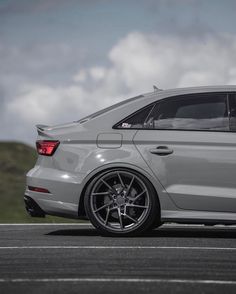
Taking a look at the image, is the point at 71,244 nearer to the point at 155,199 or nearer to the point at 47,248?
the point at 47,248

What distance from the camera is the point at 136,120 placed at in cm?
993

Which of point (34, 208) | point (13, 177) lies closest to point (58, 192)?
point (34, 208)

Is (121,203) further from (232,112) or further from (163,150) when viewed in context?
(232,112)

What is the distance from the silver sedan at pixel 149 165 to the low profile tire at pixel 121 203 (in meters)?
0.01

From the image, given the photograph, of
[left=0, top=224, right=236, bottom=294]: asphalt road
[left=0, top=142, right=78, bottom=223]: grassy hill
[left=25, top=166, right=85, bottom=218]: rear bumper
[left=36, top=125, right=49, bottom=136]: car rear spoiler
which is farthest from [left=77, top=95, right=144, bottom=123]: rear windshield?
[left=0, top=142, right=78, bottom=223]: grassy hill

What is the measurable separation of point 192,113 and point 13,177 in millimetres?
34940

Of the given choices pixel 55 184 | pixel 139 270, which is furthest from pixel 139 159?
pixel 139 270

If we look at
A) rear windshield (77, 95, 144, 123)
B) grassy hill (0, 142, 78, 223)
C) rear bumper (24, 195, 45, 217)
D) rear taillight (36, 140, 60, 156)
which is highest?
rear windshield (77, 95, 144, 123)

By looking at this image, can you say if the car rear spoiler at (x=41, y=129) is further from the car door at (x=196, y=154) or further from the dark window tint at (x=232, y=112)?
→ the dark window tint at (x=232, y=112)

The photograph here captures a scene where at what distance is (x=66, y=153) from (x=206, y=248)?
2245 millimetres

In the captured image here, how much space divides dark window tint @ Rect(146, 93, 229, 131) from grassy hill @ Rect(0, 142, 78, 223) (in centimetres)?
1831

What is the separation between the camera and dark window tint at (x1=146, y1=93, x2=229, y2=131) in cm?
963

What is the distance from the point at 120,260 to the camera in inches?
298

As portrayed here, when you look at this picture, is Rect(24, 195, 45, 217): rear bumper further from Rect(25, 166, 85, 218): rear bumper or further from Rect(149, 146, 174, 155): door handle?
Rect(149, 146, 174, 155): door handle
